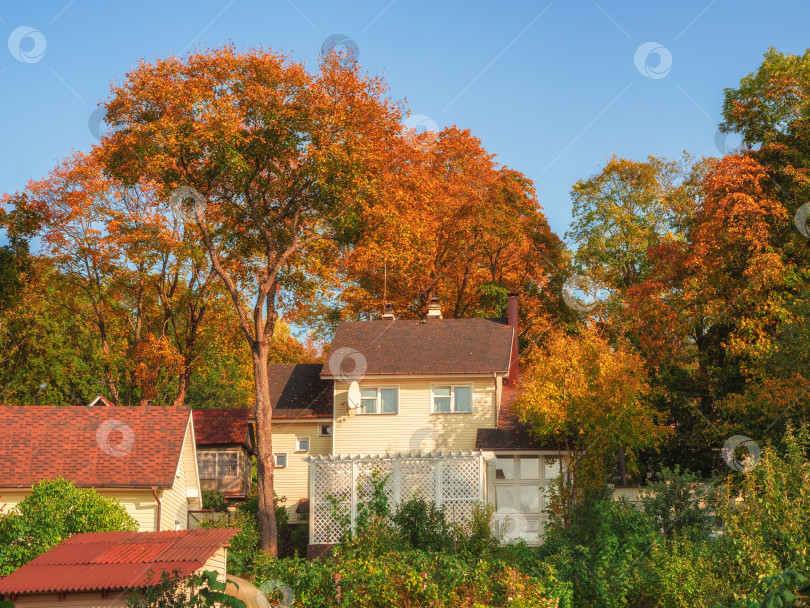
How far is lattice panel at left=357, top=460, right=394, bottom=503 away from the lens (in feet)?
79.0

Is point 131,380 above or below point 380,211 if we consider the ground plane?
below

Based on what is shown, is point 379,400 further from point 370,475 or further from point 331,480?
point 370,475

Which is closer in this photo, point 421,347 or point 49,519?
point 49,519

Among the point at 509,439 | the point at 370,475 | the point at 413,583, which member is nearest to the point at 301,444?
the point at 509,439

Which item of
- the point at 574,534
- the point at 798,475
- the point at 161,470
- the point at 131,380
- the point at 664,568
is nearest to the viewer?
the point at 798,475

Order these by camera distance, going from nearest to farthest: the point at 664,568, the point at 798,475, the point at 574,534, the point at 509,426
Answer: the point at 798,475 → the point at 664,568 → the point at 574,534 → the point at 509,426

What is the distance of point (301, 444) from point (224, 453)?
3.18 meters

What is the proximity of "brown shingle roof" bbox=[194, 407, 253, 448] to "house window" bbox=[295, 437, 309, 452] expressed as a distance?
7.16 ft

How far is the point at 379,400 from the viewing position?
3294 cm


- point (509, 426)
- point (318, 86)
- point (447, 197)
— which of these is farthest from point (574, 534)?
point (447, 197)

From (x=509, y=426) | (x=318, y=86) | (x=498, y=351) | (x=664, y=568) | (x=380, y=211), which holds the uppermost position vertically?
(x=318, y=86)

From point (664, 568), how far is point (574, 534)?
4.43 m

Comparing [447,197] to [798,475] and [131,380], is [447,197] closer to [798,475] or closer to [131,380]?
[131,380]

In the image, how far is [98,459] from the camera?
83.7 ft
